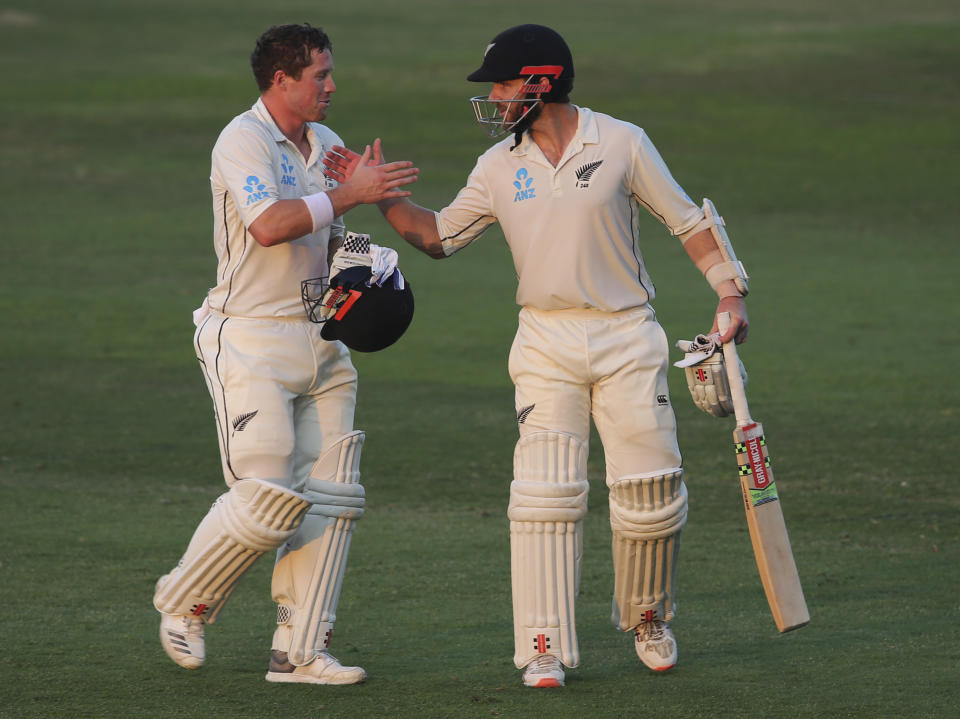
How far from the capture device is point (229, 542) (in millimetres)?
5316

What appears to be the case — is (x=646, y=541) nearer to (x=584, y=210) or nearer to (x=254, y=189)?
(x=584, y=210)

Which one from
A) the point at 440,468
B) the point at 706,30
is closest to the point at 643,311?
the point at 440,468

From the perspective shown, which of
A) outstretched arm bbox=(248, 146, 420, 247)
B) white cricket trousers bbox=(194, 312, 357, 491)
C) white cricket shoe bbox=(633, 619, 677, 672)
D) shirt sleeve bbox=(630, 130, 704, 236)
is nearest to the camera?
outstretched arm bbox=(248, 146, 420, 247)

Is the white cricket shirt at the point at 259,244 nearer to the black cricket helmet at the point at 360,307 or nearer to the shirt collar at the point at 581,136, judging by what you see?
the black cricket helmet at the point at 360,307

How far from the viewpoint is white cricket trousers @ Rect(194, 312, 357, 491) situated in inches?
209

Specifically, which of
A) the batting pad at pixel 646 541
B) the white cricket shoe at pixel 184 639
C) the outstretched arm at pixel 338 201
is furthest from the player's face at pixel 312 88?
the white cricket shoe at pixel 184 639

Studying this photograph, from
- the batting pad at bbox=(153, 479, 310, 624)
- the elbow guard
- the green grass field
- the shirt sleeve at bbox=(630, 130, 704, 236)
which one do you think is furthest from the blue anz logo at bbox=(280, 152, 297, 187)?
the green grass field

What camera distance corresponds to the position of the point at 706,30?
36625 mm

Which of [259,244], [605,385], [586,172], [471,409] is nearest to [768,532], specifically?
[605,385]

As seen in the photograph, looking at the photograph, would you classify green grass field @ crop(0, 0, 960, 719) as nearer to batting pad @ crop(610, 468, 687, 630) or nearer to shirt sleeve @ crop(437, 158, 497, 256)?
batting pad @ crop(610, 468, 687, 630)

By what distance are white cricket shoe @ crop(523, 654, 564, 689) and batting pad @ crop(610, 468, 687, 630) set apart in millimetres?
397

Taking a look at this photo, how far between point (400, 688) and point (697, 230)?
1.90 metres

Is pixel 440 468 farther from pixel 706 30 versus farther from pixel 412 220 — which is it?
pixel 706 30

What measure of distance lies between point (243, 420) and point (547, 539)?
1.11 metres
